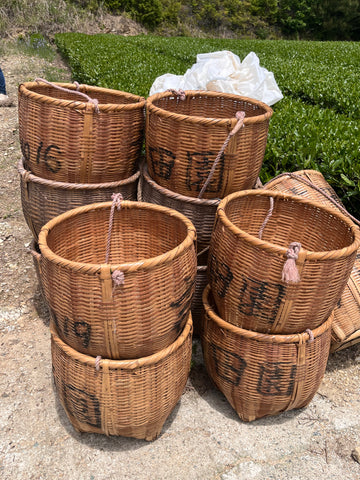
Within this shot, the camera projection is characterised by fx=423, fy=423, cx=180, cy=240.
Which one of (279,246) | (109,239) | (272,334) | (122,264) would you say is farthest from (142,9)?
(122,264)

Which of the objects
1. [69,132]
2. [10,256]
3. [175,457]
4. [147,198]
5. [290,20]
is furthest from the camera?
[290,20]

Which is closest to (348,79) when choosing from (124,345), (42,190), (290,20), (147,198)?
(147,198)

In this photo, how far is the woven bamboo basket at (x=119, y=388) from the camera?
6.28 ft

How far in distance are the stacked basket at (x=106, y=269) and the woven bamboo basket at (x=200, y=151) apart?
19 cm

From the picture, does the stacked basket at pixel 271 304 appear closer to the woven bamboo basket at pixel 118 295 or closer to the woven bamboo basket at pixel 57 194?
the woven bamboo basket at pixel 118 295

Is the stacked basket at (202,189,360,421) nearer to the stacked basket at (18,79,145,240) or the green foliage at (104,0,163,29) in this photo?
the stacked basket at (18,79,145,240)

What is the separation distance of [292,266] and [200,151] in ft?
2.97

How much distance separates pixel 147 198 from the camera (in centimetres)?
281

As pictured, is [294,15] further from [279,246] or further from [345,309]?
[279,246]

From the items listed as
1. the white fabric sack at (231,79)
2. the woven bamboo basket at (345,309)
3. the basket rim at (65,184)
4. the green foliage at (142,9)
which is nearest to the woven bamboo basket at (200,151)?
the basket rim at (65,184)

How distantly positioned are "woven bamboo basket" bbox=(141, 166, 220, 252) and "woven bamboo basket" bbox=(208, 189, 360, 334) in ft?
0.55

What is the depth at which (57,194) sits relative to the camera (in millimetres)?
2545

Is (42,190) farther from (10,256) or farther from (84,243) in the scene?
(10,256)

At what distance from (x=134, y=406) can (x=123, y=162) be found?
1.41 meters
